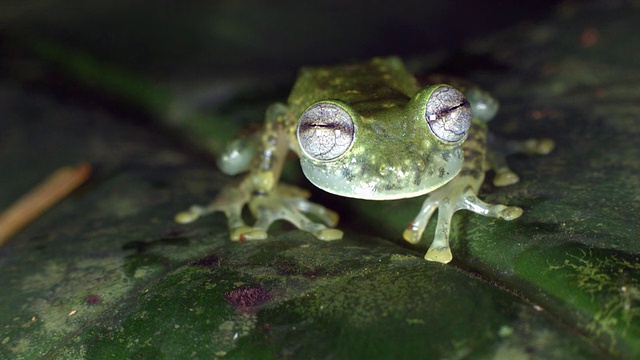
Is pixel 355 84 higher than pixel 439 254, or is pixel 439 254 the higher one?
pixel 355 84

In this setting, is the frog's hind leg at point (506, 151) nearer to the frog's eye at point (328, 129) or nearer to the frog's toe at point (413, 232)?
the frog's toe at point (413, 232)

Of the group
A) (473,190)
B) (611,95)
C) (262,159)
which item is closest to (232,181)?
(262,159)

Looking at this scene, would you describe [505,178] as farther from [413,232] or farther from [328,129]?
[328,129]

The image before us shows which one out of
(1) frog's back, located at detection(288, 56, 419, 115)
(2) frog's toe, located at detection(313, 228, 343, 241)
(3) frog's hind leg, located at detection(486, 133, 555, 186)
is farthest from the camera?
(1) frog's back, located at detection(288, 56, 419, 115)

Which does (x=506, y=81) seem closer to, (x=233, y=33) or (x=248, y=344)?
(x=233, y=33)

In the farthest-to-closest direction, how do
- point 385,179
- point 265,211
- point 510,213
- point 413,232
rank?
point 265,211
point 413,232
point 385,179
point 510,213

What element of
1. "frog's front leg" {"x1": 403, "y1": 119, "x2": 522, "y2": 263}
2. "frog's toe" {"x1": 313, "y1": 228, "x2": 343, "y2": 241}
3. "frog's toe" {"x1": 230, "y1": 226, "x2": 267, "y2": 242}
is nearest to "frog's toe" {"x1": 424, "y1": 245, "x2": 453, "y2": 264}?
"frog's front leg" {"x1": 403, "y1": 119, "x2": 522, "y2": 263}

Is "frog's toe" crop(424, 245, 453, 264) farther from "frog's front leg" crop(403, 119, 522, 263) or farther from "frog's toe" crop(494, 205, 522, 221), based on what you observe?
"frog's toe" crop(494, 205, 522, 221)

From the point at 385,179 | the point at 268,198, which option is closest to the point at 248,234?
the point at 268,198
